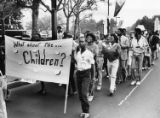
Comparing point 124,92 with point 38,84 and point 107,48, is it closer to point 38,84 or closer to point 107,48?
point 107,48

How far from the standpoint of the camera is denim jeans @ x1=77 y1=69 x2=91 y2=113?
6562 millimetres

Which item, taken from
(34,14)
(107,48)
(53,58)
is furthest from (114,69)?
(34,14)

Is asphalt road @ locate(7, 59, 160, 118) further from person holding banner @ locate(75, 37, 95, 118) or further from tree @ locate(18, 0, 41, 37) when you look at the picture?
tree @ locate(18, 0, 41, 37)

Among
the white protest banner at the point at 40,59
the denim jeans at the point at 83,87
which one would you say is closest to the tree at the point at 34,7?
the white protest banner at the point at 40,59

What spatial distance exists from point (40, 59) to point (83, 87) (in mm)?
1784

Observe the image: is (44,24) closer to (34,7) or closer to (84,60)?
(34,7)

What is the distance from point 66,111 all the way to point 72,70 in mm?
2002

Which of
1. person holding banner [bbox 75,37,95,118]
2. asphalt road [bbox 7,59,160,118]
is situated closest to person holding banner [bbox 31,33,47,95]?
asphalt road [bbox 7,59,160,118]

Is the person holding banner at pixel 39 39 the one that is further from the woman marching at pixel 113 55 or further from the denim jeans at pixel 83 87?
the denim jeans at pixel 83 87

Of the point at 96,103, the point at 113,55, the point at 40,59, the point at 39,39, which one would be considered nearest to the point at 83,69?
the point at 40,59

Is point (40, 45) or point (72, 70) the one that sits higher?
point (40, 45)

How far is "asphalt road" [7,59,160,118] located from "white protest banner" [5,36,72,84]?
70 cm

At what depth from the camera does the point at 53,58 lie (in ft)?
25.2

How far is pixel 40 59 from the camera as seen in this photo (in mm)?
7922
